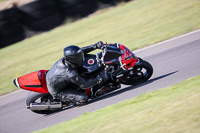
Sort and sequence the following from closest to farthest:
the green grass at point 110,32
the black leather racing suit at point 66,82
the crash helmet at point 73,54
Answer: the crash helmet at point 73,54 → the black leather racing suit at point 66,82 → the green grass at point 110,32

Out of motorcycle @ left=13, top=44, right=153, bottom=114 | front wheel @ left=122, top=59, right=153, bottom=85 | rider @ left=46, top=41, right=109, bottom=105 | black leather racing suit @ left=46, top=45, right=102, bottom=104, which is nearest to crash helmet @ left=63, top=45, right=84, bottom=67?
rider @ left=46, top=41, right=109, bottom=105

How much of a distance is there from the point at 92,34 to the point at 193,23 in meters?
5.12

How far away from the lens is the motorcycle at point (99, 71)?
5.87 meters

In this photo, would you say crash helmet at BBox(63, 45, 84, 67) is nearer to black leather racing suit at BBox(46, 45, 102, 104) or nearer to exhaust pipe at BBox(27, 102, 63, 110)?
black leather racing suit at BBox(46, 45, 102, 104)

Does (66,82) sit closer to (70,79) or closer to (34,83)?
(70,79)

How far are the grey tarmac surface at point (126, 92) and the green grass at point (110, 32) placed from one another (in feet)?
4.66

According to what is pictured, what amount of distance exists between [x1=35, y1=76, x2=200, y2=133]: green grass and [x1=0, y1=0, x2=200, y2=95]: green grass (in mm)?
4685

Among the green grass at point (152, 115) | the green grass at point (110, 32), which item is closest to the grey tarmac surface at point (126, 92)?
the green grass at point (152, 115)

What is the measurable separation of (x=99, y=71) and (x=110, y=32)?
24.1ft

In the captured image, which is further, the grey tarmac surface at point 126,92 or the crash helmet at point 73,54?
the grey tarmac surface at point 126,92

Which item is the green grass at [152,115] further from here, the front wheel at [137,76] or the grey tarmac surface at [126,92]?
the front wheel at [137,76]

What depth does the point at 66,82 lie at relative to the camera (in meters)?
5.91

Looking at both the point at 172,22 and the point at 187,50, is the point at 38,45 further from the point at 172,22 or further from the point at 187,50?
the point at 187,50

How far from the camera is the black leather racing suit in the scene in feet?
18.8
